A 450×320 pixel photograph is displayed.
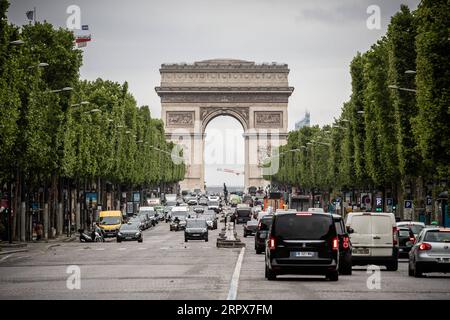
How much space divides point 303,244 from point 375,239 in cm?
1069

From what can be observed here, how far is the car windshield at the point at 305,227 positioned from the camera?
33812 mm

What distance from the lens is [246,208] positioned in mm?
128250

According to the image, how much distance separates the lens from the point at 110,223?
97688mm

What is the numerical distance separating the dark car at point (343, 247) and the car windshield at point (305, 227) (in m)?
3.80

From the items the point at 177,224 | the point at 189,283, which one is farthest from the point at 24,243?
the point at 189,283

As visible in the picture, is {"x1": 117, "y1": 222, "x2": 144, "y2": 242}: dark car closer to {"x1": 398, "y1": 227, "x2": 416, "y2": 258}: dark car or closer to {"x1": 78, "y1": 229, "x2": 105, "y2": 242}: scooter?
{"x1": 78, "y1": 229, "x2": 105, "y2": 242}: scooter

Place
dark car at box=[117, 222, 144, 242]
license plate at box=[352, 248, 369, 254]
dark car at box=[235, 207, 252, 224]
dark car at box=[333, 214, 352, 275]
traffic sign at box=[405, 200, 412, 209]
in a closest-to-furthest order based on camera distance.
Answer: dark car at box=[333, 214, 352, 275], license plate at box=[352, 248, 369, 254], traffic sign at box=[405, 200, 412, 209], dark car at box=[117, 222, 144, 242], dark car at box=[235, 207, 252, 224]

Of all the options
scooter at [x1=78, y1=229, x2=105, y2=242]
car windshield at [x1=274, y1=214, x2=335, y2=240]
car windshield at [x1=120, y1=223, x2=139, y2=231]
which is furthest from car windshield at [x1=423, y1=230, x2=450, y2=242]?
scooter at [x1=78, y1=229, x2=105, y2=242]

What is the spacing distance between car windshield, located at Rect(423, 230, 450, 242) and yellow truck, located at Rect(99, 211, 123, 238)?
58.4 meters

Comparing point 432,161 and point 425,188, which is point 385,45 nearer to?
point 425,188

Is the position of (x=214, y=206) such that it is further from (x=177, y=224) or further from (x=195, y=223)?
(x=195, y=223)

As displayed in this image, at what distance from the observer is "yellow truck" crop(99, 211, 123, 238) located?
96.6 meters
